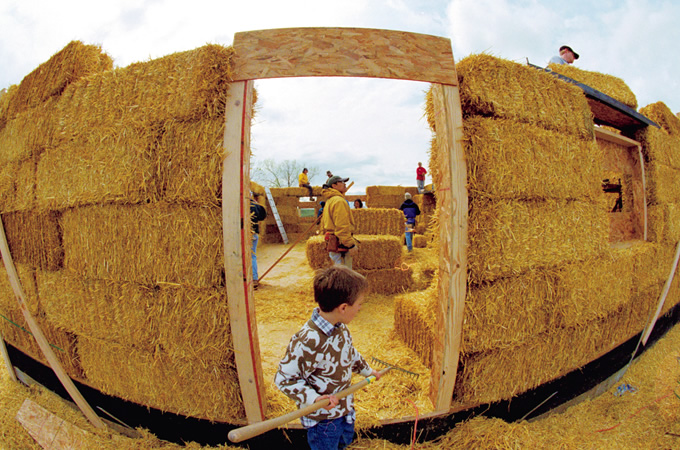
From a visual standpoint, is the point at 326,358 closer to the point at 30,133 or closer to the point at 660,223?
the point at 30,133

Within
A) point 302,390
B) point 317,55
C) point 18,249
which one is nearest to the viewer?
point 302,390

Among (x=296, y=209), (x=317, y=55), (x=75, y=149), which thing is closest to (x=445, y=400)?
(x=317, y=55)

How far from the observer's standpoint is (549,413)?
2938mm

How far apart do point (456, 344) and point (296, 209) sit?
1109 centimetres

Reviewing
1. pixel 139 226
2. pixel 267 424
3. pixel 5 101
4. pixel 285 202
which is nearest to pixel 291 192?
pixel 285 202

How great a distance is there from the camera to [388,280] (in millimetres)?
6281

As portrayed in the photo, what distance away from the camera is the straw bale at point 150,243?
203 centimetres

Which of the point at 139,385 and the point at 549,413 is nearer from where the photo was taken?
the point at 139,385

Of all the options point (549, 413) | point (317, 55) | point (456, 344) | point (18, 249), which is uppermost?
point (317, 55)

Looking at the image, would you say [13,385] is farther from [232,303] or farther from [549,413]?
[549,413]

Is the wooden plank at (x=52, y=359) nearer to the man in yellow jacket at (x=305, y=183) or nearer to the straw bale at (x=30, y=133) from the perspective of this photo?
the straw bale at (x=30, y=133)

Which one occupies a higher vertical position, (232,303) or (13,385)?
(232,303)

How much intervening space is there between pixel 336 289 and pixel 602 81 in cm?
621

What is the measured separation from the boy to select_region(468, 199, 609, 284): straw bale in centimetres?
112
